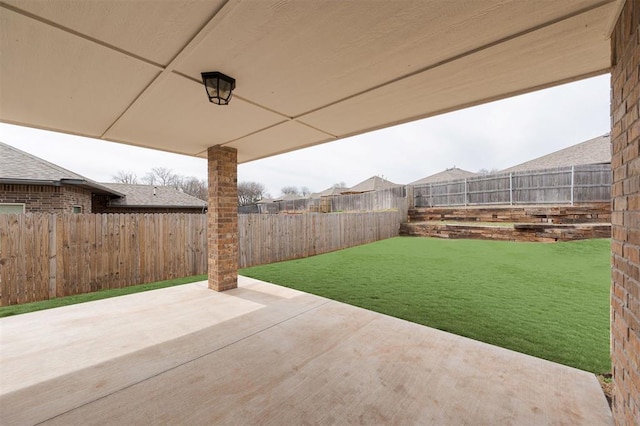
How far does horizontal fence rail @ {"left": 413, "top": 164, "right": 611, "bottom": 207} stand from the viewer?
1093cm

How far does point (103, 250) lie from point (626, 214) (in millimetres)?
7130

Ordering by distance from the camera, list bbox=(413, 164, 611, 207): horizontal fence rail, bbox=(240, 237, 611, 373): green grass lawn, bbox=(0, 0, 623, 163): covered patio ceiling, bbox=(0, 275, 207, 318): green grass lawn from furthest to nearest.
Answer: bbox=(413, 164, 611, 207): horizontal fence rail
bbox=(0, 275, 207, 318): green grass lawn
bbox=(240, 237, 611, 373): green grass lawn
bbox=(0, 0, 623, 163): covered patio ceiling

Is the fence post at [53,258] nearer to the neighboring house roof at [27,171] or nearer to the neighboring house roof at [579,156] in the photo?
the neighboring house roof at [27,171]

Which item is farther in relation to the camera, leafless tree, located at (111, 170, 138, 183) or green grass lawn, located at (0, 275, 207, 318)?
leafless tree, located at (111, 170, 138, 183)

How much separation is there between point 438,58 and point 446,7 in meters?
0.48

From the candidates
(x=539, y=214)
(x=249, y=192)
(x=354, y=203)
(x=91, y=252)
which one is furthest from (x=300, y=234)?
(x=249, y=192)

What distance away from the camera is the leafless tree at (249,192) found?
44.0 m

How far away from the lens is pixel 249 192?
45688 mm

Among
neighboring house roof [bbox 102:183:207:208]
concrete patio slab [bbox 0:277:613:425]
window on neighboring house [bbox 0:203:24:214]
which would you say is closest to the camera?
concrete patio slab [bbox 0:277:613:425]

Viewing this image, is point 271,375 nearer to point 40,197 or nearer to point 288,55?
point 288,55

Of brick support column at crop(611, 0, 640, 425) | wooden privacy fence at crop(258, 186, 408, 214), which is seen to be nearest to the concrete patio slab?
brick support column at crop(611, 0, 640, 425)

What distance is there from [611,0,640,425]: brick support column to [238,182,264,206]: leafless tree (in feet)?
145

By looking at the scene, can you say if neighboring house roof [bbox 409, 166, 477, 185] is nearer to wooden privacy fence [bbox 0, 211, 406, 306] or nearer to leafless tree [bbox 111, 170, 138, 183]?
wooden privacy fence [bbox 0, 211, 406, 306]

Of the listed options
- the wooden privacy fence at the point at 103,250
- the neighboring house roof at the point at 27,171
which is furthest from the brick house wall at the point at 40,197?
the wooden privacy fence at the point at 103,250
